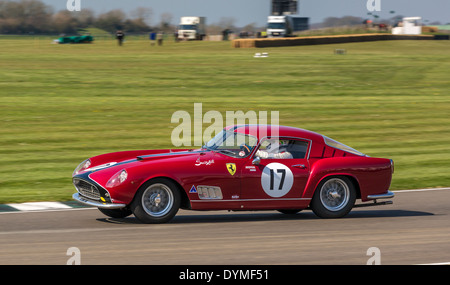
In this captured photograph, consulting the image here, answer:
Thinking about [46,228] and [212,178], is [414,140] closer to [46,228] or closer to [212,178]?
[212,178]

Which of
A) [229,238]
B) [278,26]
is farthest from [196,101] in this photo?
[278,26]

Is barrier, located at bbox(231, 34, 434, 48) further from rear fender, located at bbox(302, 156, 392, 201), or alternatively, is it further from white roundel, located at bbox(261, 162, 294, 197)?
white roundel, located at bbox(261, 162, 294, 197)

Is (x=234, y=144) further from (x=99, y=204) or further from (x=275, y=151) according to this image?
(x=99, y=204)

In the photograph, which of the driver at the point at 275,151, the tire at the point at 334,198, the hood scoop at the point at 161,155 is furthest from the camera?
the tire at the point at 334,198

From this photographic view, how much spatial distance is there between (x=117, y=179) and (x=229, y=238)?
1.62 m

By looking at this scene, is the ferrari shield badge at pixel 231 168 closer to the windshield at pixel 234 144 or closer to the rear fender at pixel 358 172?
the windshield at pixel 234 144

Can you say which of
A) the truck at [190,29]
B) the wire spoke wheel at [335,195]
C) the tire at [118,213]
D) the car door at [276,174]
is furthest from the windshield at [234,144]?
the truck at [190,29]

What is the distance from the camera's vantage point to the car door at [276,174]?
30.6 feet

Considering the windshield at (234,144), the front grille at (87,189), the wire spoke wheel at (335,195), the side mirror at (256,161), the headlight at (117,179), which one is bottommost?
the wire spoke wheel at (335,195)

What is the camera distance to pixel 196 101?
25.0 m

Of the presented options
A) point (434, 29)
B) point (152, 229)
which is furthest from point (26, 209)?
point (434, 29)

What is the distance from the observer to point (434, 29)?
93125 millimetres

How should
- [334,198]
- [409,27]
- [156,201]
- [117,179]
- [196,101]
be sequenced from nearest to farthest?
[117,179] → [156,201] → [334,198] → [196,101] → [409,27]

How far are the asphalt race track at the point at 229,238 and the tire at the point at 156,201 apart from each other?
13cm
